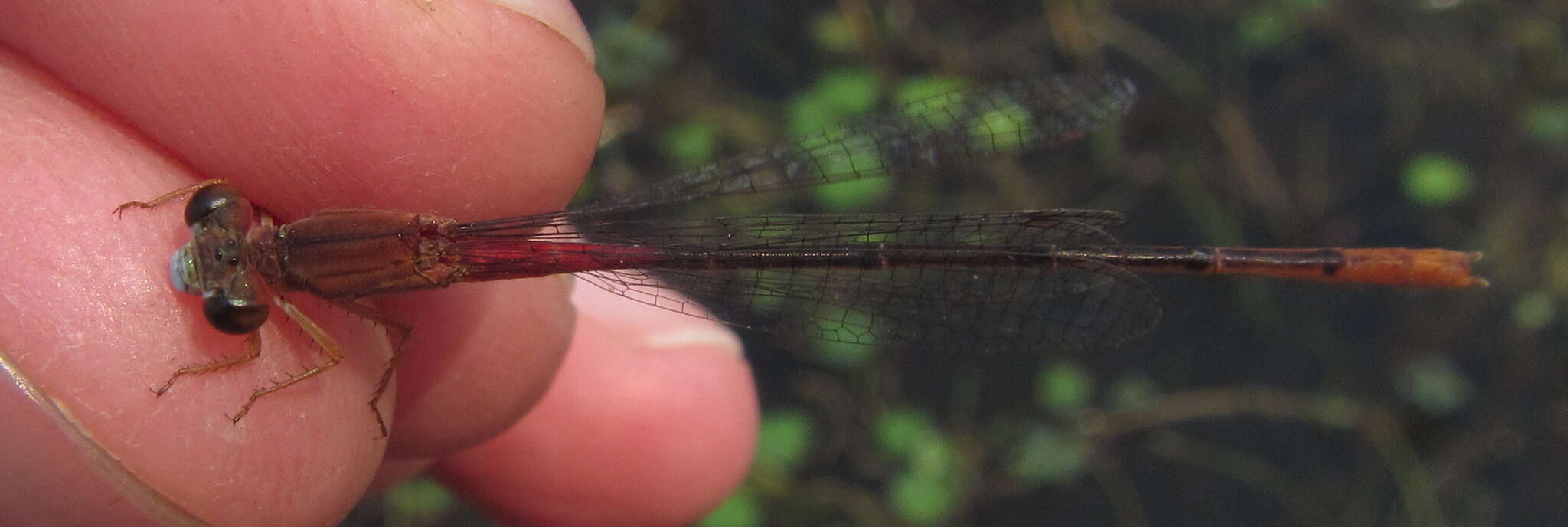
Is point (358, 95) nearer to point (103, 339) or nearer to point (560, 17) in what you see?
point (560, 17)

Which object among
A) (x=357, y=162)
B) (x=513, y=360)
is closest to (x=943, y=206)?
(x=513, y=360)

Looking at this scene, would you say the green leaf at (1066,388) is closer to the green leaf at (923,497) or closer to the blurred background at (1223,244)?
the blurred background at (1223,244)

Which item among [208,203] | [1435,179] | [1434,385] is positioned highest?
[1435,179]

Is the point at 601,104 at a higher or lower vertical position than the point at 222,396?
higher

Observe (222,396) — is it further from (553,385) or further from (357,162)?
(553,385)

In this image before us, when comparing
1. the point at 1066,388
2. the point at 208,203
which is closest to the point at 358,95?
the point at 208,203

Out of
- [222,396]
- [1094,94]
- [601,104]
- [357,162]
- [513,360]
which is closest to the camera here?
[222,396]

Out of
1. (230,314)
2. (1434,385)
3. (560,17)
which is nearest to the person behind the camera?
(230,314)
